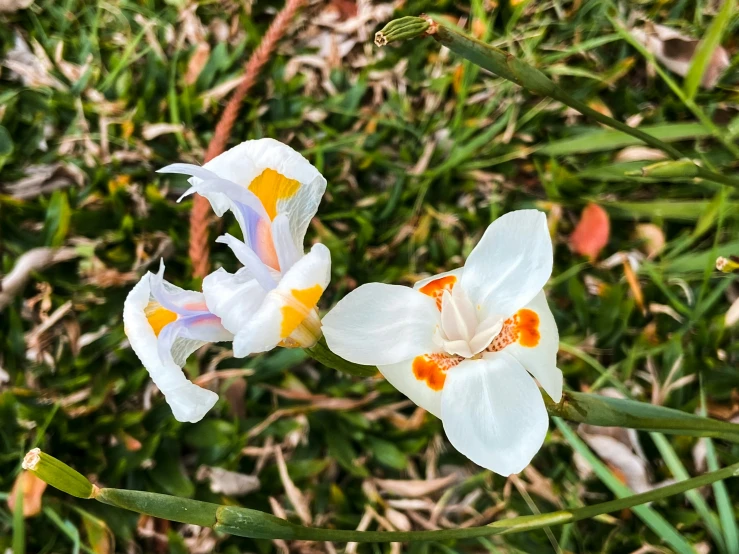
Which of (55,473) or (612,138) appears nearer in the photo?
(55,473)

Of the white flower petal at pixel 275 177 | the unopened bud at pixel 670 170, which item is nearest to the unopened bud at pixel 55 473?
the white flower petal at pixel 275 177

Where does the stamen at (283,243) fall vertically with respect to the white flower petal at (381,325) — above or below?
above

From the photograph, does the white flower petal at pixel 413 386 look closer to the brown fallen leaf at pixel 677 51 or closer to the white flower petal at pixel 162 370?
the white flower petal at pixel 162 370

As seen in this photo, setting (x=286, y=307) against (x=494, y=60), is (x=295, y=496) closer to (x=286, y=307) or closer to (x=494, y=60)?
(x=286, y=307)

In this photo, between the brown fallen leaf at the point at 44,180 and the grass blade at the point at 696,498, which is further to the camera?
the brown fallen leaf at the point at 44,180

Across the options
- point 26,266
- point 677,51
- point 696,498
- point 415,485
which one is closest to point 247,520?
point 415,485

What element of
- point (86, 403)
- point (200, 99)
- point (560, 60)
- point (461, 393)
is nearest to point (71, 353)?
point (86, 403)

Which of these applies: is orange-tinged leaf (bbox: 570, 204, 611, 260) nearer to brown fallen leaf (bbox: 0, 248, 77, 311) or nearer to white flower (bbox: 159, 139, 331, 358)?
white flower (bbox: 159, 139, 331, 358)

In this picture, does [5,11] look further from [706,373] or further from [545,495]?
[706,373]
